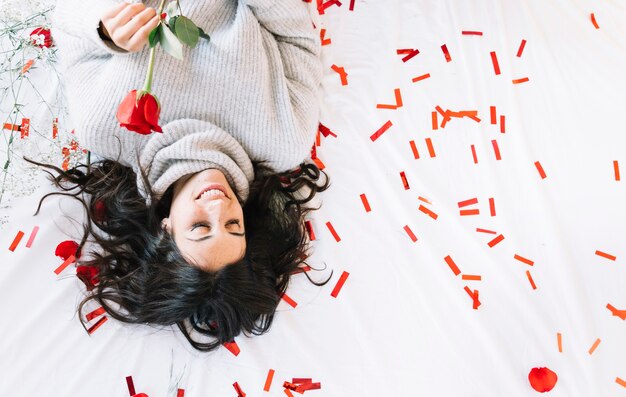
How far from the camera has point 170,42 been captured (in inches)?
28.4

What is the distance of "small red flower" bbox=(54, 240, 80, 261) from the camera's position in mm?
1339

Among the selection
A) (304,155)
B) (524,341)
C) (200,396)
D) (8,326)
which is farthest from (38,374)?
(524,341)

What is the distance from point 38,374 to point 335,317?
26.8 inches

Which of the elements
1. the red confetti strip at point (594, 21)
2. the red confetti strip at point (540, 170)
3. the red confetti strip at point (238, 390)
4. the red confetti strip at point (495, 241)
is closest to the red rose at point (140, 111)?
the red confetti strip at point (238, 390)

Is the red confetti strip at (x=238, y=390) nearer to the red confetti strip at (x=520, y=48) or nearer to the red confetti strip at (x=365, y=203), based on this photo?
the red confetti strip at (x=365, y=203)

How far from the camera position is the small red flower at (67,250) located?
134 centimetres

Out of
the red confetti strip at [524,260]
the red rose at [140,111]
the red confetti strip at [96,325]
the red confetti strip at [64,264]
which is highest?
the red confetti strip at [64,264]

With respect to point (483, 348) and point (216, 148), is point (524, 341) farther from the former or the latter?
point (216, 148)

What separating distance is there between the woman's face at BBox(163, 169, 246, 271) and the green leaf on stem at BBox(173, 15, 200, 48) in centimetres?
45

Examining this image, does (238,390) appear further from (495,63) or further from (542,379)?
(495,63)

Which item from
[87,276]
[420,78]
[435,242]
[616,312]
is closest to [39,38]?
[87,276]

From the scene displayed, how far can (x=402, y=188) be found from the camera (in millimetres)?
1495

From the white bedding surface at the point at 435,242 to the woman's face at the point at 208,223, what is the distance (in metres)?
0.25

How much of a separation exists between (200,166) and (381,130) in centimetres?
52
